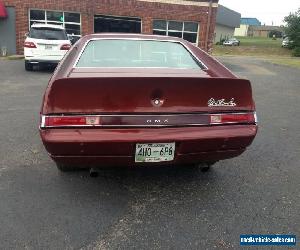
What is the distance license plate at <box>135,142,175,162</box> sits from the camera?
3051 mm

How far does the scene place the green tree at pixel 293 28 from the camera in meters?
40.2

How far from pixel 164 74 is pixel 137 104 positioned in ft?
1.46

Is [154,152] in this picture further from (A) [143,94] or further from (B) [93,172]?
(B) [93,172]

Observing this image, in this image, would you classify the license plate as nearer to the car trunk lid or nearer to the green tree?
the car trunk lid

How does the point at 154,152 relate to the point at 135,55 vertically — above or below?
below

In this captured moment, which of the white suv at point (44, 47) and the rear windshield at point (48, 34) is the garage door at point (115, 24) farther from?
the white suv at point (44, 47)

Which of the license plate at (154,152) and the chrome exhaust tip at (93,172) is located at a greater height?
the license plate at (154,152)

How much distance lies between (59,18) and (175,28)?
23.8ft

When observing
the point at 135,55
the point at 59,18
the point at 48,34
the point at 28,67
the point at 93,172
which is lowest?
the point at 28,67

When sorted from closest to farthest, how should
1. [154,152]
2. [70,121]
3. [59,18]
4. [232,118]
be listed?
[70,121], [154,152], [232,118], [59,18]

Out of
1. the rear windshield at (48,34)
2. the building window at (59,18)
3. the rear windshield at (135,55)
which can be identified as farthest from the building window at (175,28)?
the rear windshield at (135,55)

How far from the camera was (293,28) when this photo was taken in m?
40.6

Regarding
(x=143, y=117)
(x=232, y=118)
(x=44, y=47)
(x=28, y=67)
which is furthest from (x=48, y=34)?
(x=232, y=118)

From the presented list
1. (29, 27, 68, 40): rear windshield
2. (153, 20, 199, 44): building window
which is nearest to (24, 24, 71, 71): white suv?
(29, 27, 68, 40): rear windshield
